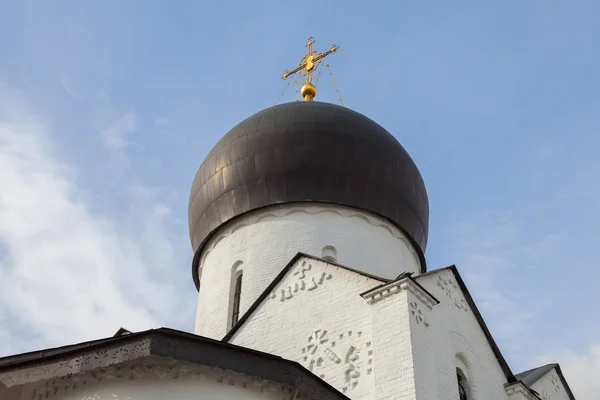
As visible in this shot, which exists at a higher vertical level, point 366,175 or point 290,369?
point 366,175

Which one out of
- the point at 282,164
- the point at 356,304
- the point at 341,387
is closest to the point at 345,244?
the point at 282,164

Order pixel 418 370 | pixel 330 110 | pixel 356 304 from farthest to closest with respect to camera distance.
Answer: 1. pixel 330 110
2. pixel 356 304
3. pixel 418 370

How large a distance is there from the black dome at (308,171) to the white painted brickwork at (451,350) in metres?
2.04

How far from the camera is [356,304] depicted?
26.0 feet

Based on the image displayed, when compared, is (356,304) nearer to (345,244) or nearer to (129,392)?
(345,244)

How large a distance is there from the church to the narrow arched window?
0.7 inches

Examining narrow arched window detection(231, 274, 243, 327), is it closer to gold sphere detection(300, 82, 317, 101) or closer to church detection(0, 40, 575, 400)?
church detection(0, 40, 575, 400)

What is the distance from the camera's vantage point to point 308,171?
10008mm

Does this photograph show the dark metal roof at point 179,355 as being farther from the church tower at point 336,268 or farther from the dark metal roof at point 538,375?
the dark metal roof at point 538,375

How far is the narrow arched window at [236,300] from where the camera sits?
32.0ft

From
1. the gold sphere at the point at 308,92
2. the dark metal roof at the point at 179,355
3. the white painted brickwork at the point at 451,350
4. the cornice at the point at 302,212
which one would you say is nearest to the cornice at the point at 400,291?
the white painted brickwork at the point at 451,350

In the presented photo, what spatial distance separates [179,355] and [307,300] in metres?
3.11

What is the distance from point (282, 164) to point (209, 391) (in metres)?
4.88

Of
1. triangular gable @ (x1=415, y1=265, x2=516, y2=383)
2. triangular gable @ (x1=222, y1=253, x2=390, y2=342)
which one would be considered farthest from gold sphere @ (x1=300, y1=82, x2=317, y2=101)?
triangular gable @ (x1=415, y1=265, x2=516, y2=383)
